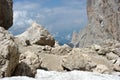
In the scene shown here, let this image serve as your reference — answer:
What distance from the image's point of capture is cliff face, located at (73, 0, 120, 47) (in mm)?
118938

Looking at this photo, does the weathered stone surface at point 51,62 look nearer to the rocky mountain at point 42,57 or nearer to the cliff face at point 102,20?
the rocky mountain at point 42,57

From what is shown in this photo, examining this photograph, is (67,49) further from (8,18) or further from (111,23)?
(111,23)

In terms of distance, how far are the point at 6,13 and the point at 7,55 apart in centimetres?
779

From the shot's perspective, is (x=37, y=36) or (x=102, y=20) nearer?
(x=37, y=36)

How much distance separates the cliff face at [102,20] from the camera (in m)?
119

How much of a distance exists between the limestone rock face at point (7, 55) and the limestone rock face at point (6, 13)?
684cm

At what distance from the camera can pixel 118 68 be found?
19.4 metres

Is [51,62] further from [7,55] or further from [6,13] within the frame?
[7,55]

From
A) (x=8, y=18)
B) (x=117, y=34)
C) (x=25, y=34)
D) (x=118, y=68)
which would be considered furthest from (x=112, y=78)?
(x=117, y=34)

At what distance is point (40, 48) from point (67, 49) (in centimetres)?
196

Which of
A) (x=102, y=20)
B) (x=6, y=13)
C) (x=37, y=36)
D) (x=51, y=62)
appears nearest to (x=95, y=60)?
(x=51, y=62)

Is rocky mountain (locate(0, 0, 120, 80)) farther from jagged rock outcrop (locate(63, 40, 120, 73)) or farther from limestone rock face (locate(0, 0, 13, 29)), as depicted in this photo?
limestone rock face (locate(0, 0, 13, 29))

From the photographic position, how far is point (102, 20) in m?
133

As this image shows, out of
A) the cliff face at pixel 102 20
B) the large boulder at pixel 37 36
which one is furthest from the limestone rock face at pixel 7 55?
the cliff face at pixel 102 20
